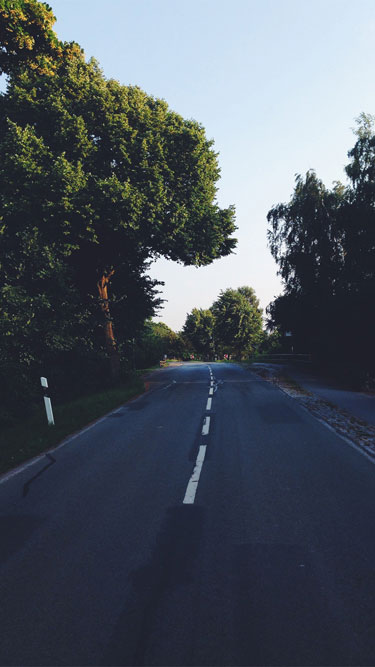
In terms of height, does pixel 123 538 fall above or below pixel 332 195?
below

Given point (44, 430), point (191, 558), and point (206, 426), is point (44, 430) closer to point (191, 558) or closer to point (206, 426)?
point (206, 426)

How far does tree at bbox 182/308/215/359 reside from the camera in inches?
3718

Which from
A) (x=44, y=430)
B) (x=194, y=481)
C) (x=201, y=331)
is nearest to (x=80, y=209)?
(x=44, y=430)

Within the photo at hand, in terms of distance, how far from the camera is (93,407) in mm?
13555

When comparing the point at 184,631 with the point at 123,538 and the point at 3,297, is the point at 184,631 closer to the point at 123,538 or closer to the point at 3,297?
the point at 123,538

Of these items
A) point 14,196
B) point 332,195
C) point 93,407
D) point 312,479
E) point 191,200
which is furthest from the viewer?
point 332,195

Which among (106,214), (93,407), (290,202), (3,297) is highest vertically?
(290,202)

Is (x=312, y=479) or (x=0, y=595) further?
(x=312, y=479)

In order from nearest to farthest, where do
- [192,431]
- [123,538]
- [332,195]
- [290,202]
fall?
[123,538] < [192,431] < [332,195] < [290,202]

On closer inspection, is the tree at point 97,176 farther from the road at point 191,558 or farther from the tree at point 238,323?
the tree at point 238,323

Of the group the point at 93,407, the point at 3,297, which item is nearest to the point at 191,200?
the point at 3,297

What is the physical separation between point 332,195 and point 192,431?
23082 millimetres

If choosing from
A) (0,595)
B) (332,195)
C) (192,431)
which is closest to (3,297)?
(192,431)

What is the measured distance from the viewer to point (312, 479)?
6129mm
